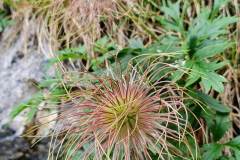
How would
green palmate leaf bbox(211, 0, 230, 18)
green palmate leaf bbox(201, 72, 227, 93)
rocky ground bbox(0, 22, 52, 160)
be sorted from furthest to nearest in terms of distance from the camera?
Answer: rocky ground bbox(0, 22, 52, 160)
green palmate leaf bbox(211, 0, 230, 18)
green palmate leaf bbox(201, 72, 227, 93)

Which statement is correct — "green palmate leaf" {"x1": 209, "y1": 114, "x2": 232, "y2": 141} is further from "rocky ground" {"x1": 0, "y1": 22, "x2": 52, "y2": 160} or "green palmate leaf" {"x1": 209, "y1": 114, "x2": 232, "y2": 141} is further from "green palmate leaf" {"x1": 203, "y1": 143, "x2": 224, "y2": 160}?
→ "rocky ground" {"x1": 0, "y1": 22, "x2": 52, "y2": 160}

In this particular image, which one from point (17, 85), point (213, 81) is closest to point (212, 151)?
point (213, 81)

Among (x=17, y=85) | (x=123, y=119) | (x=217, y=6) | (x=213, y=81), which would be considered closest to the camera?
(x=123, y=119)

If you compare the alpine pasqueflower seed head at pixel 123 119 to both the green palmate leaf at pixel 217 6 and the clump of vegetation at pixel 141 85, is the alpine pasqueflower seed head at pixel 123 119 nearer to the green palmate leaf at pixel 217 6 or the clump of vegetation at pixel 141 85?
the clump of vegetation at pixel 141 85

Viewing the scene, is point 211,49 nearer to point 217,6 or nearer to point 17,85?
point 217,6

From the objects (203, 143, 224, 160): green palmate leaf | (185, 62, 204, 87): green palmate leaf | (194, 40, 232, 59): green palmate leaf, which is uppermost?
(194, 40, 232, 59): green palmate leaf

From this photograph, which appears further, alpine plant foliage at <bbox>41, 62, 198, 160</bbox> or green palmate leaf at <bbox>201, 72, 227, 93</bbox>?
green palmate leaf at <bbox>201, 72, 227, 93</bbox>

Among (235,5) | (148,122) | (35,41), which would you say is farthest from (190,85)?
(35,41)

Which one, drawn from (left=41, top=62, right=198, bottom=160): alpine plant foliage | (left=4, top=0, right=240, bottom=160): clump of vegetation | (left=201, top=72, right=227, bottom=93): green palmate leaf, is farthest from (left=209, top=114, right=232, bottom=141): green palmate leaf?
(left=41, top=62, right=198, bottom=160): alpine plant foliage
